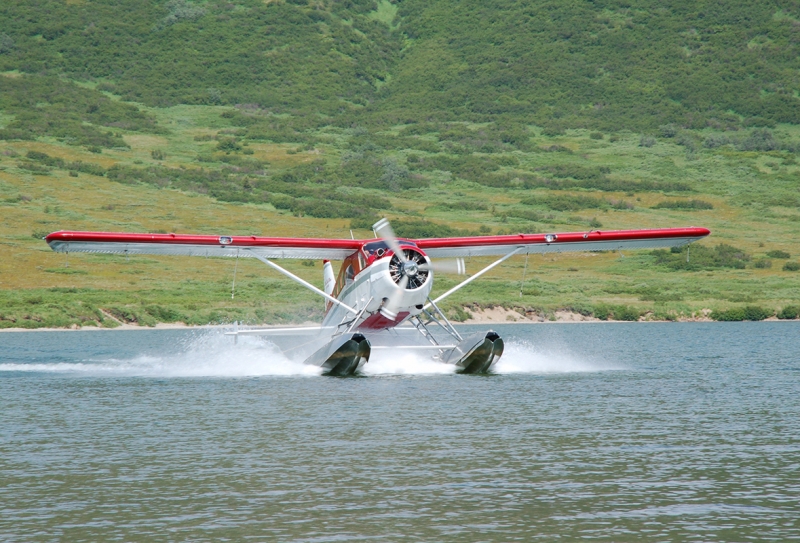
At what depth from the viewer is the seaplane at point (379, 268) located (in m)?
17.4

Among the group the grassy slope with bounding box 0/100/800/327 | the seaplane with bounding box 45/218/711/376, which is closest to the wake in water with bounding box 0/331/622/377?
the seaplane with bounding box 45/218/711/376

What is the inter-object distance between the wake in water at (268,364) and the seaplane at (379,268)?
1.60ft

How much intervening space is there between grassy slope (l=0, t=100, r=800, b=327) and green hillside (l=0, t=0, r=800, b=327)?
277 millimetres

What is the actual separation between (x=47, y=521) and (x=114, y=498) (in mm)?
813

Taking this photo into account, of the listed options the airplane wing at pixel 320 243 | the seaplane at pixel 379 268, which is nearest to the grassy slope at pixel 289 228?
the airplane wing at pixel 320 243

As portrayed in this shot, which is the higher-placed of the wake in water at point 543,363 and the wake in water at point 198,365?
the wake in water at point 543,363

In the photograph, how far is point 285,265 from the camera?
5469 centimetres

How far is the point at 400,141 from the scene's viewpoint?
3735 inches

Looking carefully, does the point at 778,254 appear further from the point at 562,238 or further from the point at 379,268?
the point at 379,268

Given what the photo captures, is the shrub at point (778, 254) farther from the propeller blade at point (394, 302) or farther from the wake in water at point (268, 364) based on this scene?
the propeller blade at point (394, 302)

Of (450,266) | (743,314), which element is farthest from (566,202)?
(450,266)

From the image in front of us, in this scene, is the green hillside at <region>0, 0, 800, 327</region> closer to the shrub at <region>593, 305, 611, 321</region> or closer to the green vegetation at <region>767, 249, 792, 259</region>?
the shrub at <region>593, 305, 611, 321</region>

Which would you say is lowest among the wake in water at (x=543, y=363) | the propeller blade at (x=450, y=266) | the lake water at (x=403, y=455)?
the lake water at (x=403, y=455)

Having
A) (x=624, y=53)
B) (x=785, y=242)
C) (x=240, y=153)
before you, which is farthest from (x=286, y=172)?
(x=624, y=53)
